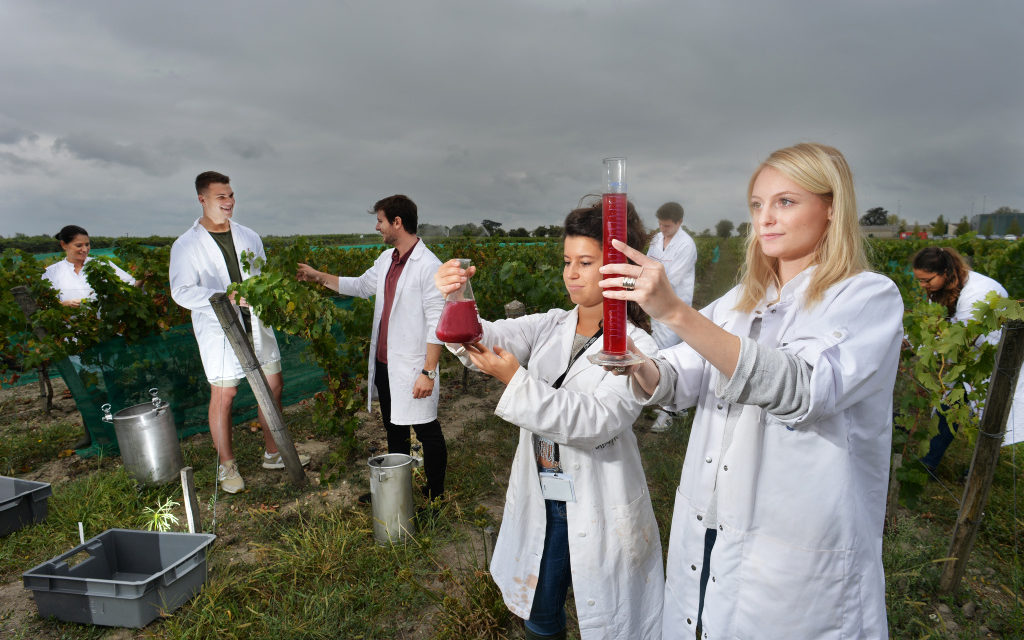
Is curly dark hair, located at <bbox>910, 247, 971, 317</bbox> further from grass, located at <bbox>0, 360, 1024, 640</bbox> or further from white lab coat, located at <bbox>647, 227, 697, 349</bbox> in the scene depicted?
white lab coat, located at <bbox>647, 227, 697, 349</bbox>

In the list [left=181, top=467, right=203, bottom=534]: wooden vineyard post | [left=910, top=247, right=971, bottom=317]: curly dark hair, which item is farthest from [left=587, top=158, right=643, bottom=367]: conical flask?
[left=910, top=247, right=971, bottom=317]: curly dark hair

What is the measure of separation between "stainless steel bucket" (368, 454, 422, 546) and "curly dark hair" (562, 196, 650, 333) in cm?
187

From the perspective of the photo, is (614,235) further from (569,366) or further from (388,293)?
(388,293)

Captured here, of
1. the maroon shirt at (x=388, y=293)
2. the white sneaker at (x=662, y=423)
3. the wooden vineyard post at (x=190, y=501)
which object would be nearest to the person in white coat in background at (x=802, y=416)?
the maroon shirt at (x=388, y=293)

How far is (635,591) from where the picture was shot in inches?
73.2

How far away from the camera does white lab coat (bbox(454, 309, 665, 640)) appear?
66.2 inches

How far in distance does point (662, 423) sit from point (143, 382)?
4945 millimetres

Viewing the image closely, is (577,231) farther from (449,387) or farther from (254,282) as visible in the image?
(449,387)

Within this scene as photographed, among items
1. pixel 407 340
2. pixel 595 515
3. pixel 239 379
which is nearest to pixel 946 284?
pixel 595 515

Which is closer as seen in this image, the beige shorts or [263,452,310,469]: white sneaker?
the beige shorts

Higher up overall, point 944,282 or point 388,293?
point 388,293

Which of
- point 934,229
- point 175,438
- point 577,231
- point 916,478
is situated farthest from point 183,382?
point 934,229

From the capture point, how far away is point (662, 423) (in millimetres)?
5316

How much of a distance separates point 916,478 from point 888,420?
2572 mm
